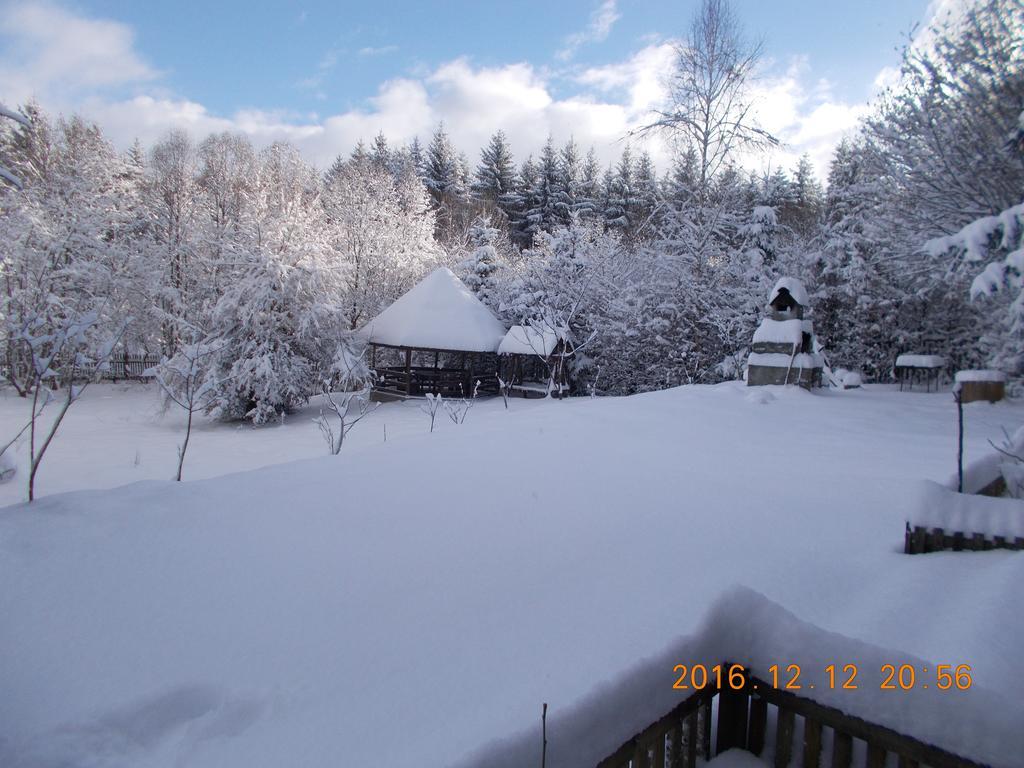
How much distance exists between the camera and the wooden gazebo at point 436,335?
1778 centimetres

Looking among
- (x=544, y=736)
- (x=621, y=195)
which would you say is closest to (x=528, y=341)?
(x=544, y=736)

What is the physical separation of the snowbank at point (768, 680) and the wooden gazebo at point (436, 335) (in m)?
16.0

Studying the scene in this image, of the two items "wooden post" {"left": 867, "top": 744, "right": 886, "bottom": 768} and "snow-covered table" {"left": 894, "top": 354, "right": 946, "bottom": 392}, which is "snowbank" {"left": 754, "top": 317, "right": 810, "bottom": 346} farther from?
"wooden post" {"left": 867, "top": 744, "right": 886, "bottom": 768}

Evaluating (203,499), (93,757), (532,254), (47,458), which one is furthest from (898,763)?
(532,254)

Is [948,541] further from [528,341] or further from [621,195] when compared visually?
[621,195]

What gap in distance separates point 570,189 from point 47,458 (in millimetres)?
33489

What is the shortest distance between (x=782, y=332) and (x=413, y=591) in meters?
9.90

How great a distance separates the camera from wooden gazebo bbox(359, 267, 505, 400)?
17781 mm

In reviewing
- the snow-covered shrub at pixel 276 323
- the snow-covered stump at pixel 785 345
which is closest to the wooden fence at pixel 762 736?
the snow-covered stump at pixel 785 345

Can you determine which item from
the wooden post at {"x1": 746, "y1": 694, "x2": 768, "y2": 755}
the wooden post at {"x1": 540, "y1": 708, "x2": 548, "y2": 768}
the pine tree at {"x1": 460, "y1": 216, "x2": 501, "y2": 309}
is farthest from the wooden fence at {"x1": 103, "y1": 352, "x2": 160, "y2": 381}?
the wooden post at {"x1": 746, "y1": 694, "x2": 768, "y2": 755}

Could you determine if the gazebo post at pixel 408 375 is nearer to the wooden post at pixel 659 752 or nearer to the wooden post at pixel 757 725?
the wooden post at pixel 757 725

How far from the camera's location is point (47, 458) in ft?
34.4
